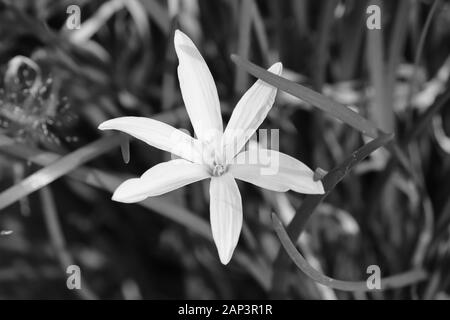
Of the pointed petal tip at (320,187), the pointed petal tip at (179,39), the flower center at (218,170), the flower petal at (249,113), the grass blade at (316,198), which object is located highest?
the pointed petal tip at (179,39)

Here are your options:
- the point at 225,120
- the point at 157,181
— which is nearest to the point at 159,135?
the point at 157,181

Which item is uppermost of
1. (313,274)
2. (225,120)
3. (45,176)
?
(225,120)

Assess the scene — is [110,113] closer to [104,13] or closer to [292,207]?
[104,13]

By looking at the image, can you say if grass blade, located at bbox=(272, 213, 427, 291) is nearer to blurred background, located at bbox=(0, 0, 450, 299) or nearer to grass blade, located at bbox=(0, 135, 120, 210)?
blurred background, located at bbox=(0, 0, 450, 299)

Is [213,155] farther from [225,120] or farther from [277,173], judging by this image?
[225,120]

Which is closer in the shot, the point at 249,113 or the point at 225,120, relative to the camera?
the point at 249,113

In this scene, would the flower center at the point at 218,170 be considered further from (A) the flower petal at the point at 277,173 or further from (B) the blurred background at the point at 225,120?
(B) the blurred background at the point at 225,120

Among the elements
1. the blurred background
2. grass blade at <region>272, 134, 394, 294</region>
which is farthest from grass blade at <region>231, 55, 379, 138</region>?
the blurred background

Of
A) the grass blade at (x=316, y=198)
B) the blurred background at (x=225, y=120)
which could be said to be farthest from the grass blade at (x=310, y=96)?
the blurred background at (x=225, y=120)
